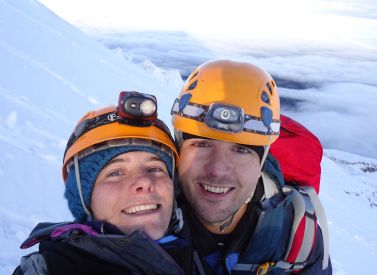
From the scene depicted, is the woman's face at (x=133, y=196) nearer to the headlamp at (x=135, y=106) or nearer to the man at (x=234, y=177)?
the headlamp at (x=135, y=106)

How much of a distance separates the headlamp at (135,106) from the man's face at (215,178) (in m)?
0.48

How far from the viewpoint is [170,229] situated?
2480 mm

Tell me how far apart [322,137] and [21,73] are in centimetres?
12309

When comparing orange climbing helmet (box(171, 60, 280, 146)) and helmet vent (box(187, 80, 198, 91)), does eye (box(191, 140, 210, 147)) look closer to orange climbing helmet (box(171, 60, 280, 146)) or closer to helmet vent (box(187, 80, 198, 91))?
orange climbing helmet (box(171, 60, 280, 146))

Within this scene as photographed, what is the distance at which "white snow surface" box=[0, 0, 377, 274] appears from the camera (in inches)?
192

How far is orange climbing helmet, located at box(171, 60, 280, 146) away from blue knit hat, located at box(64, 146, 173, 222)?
53cm

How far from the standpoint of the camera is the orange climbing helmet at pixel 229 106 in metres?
2.84

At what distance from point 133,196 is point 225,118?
935 mm

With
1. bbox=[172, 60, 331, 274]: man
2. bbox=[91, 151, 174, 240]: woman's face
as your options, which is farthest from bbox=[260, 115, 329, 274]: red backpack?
bbox=[91, 151, 174, 240]: woman's face

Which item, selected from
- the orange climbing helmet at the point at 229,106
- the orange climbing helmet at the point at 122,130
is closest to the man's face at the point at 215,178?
the orange climbing helmet at the point at 229,106

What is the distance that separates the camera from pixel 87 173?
2.41 m

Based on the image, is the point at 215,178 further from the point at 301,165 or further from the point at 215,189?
the point at 301,165

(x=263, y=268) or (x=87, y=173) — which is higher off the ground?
(x=87, y=173)

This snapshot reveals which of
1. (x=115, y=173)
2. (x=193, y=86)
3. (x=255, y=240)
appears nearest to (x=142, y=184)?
(x=115, y=173)
